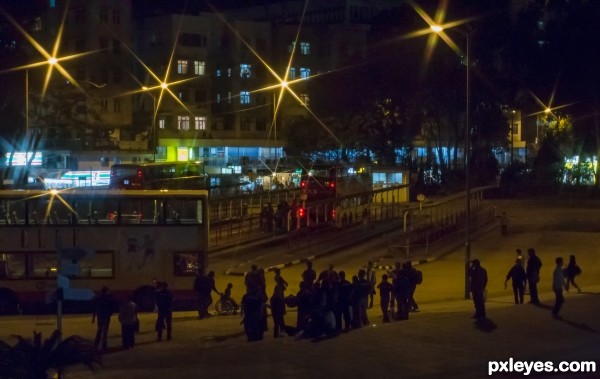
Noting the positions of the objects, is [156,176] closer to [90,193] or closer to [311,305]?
[90,193]

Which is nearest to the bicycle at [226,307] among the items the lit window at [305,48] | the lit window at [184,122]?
the lit window at [184,122]

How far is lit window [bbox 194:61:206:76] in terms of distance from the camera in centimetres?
8288

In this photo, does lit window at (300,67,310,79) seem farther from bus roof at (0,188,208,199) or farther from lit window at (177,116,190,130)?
bus roof at (0,188,208,199)

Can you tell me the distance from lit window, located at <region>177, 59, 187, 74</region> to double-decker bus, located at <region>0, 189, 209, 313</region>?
58.1 meters

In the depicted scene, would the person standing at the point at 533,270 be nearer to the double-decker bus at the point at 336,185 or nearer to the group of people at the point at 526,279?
the group of people at the point at 526,279

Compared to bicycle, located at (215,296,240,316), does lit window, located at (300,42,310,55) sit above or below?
above

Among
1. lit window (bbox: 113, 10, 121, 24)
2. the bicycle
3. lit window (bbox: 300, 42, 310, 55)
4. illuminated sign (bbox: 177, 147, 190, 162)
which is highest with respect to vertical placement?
lit window (bbox: 113, 10, 121, 24)

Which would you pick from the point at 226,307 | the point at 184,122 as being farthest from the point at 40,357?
the point at 184,122

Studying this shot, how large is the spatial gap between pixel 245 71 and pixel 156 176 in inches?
1441

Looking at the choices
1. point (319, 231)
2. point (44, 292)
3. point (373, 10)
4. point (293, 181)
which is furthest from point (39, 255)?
point (373, 10)

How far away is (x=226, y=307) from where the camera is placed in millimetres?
23094

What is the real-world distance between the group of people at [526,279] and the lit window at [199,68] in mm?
61598

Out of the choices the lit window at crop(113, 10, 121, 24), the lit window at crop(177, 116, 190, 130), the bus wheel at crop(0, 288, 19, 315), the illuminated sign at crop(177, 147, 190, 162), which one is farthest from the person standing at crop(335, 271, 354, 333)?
the lit window at crop(177, 116, 190, 130)

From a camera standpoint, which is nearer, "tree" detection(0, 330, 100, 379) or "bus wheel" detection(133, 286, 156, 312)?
"tree" detection(0, 330, 100, 379)
